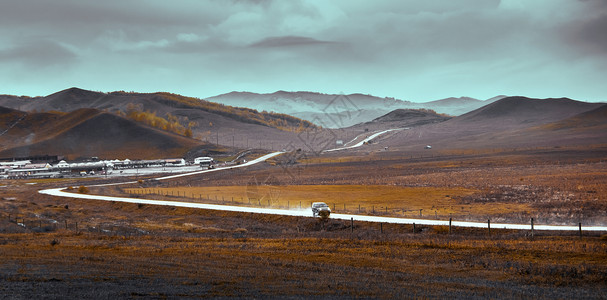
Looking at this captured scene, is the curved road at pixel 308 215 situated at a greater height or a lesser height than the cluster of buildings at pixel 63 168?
lesser

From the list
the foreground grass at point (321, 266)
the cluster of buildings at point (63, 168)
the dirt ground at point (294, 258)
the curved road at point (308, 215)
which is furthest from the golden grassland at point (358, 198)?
→ the cluster of buildings at point (63, 168)

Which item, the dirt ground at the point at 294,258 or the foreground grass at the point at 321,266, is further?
the foreground grass at the point at 321,266

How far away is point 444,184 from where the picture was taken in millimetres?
90938

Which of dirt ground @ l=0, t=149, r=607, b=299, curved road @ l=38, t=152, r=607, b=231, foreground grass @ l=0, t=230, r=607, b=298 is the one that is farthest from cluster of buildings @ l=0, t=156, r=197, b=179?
foreground grass @ l=0, t=230, r=607, b=298

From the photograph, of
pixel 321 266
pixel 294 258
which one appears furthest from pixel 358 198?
pixel 321 266

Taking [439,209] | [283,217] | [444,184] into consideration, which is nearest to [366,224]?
[283,217]

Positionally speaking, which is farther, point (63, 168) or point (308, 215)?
point (63, 168)

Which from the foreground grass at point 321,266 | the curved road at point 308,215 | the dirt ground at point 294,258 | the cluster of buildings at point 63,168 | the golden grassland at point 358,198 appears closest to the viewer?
the dirt ground at point 294,258

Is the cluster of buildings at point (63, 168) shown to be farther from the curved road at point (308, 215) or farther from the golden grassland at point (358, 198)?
the golden grassland at point (358, 198)

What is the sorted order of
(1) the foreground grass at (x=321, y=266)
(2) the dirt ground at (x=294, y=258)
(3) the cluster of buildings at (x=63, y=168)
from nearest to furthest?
(2) the dirt ground at (x=294, y=258)
(1) the foreground grass at (x=321, y=266)
(3) the cluster of buildings at (x=63, y=168)

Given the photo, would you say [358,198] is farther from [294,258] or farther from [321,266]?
[321,266]

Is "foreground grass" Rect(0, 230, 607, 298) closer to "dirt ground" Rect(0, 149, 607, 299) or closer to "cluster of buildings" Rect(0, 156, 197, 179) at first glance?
"dirt ground" Rect(0, 149, 607, 299)

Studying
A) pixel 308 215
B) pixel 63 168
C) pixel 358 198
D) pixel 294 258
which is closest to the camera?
pixel 294 258

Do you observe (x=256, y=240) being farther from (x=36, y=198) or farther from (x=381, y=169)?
(x=381, y=169)
